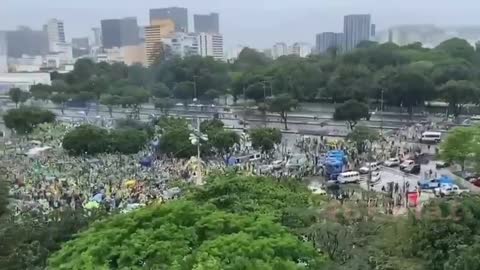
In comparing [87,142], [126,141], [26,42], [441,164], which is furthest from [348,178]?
[26,42]

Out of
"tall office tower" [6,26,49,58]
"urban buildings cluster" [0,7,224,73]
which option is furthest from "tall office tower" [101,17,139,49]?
"tall office tower" [6,26,49,58]

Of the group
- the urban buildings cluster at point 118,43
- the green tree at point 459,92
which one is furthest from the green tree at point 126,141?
the urban buildings cluster at point 118,43

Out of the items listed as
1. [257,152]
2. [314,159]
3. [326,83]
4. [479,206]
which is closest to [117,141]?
[257,152]

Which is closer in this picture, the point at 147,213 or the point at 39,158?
the point at 147,213

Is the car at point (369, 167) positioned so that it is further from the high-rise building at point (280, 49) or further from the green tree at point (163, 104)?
the high-rise building at point (280, 49)

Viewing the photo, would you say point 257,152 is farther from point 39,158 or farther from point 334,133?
point 39,158
